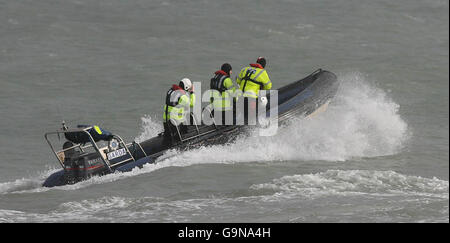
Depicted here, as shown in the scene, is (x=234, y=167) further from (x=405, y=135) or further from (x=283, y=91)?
(x=405, y=135)

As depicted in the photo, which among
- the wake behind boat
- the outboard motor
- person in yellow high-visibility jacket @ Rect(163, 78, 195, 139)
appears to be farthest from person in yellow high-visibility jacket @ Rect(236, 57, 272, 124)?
the outboard motor

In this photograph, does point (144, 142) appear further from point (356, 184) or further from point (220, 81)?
point (356, 184)

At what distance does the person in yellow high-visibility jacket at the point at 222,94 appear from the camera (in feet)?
39.2

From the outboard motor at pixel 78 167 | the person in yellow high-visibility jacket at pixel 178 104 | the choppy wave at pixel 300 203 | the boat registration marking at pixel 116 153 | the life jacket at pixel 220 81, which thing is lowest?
the choppy wave at pixel 300 203

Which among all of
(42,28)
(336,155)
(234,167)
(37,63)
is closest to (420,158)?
(336,155)

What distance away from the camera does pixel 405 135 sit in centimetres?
1423

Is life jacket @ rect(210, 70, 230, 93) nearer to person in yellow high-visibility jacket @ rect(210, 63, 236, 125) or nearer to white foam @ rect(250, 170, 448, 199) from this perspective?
person in yellow high-visibility jacket @ rect(210, 63, 236, 125)

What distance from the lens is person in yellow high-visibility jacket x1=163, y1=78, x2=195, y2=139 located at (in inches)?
447

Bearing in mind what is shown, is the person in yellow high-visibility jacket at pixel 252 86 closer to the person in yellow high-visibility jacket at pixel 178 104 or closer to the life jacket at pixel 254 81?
the life jacket at pixel 254 81

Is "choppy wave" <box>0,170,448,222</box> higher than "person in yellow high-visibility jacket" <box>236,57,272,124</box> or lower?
lower

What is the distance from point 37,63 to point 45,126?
5.69 m

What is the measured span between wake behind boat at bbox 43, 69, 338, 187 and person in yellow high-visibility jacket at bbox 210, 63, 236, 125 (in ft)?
0.65

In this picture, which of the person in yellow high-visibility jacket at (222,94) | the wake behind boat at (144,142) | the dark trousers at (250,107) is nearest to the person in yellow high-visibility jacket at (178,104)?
the wake behind boat at (144,142)

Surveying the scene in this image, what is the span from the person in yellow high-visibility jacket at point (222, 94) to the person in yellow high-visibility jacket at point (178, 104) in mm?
544
